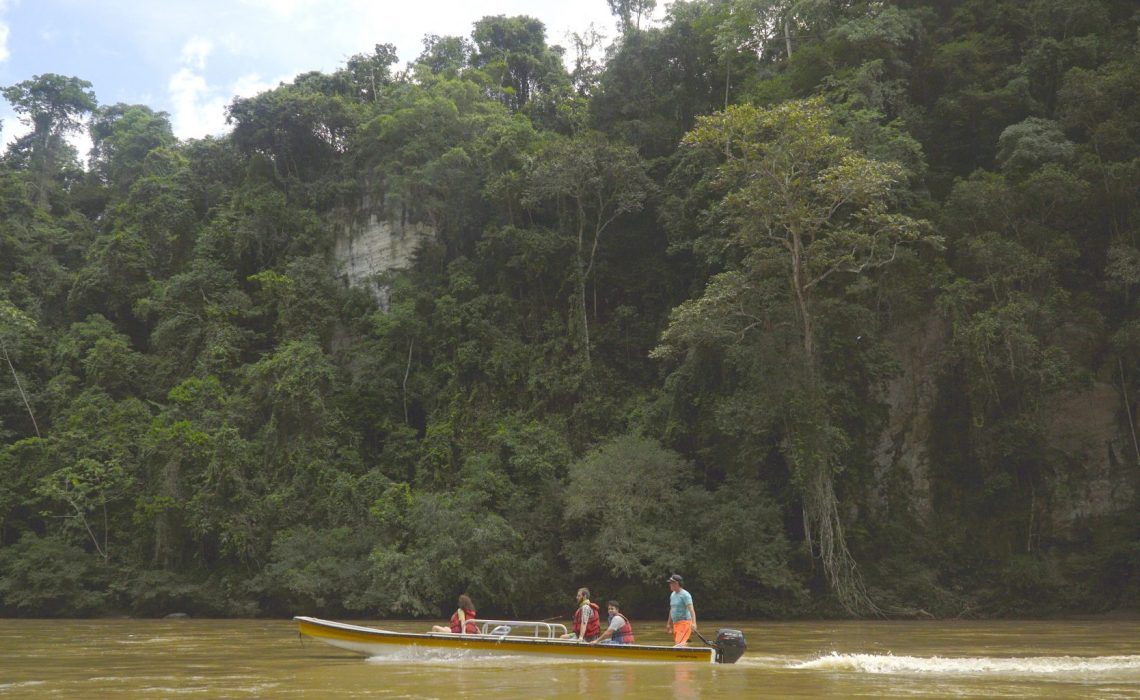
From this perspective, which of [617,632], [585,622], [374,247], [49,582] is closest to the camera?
[617,632]

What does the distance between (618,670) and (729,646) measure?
4.70 feet

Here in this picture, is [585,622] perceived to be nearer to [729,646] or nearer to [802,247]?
[729,646]

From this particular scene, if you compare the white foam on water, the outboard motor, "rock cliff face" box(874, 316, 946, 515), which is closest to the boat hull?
the outboard motor

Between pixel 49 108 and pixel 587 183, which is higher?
pixel 49 108

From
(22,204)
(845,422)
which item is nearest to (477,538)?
(845,422)

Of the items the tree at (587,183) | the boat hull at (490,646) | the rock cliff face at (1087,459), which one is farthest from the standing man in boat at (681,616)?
the tree at (587,183)

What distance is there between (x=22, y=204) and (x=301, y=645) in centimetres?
2897

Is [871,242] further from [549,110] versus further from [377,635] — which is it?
[549,110]

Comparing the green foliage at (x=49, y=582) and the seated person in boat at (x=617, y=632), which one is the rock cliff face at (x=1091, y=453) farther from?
the green foliage at (x=49, y=582)

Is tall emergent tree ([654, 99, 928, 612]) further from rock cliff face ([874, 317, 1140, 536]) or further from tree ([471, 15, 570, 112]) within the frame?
tree ([471, 15, 570, 112])

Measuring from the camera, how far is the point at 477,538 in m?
19.2

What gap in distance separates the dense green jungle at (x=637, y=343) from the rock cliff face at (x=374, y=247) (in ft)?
0.52

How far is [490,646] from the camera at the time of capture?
35.7ft

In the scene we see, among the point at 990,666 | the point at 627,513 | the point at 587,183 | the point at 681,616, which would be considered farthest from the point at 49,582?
the point at 990,666
